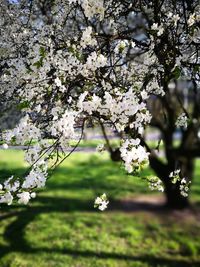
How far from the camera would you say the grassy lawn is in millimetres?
12328

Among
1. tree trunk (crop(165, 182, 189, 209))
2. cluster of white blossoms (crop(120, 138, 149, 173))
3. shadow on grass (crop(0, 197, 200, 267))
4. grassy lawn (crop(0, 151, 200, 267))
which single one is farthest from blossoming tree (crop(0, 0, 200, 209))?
tree trunk (crop(165, 182, 189, 209))

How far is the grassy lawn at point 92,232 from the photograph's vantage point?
12.3 m

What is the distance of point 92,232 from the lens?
13914 mm

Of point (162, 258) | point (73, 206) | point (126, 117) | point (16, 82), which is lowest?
point (162, 258)

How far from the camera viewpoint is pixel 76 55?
5.23 metres

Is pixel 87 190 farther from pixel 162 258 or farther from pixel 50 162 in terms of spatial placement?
pixel 50 162

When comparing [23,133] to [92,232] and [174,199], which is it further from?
[174,199]

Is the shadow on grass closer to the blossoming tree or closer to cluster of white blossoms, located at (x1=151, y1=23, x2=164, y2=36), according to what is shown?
the blossoming tree

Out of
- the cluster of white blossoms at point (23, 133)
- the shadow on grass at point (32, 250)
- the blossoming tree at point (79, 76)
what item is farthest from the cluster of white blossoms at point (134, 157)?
the shadow on grass at point (32, 250)

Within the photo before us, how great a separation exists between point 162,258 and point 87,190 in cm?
567

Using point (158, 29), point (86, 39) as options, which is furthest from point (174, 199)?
point (86, 39)

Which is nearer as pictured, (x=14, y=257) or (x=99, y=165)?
(x=14, y=257)

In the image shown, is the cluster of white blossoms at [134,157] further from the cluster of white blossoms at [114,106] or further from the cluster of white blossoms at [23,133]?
the cluster of white blossoms at [23,133]

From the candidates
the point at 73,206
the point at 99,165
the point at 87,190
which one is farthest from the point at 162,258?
the point at 99,165
